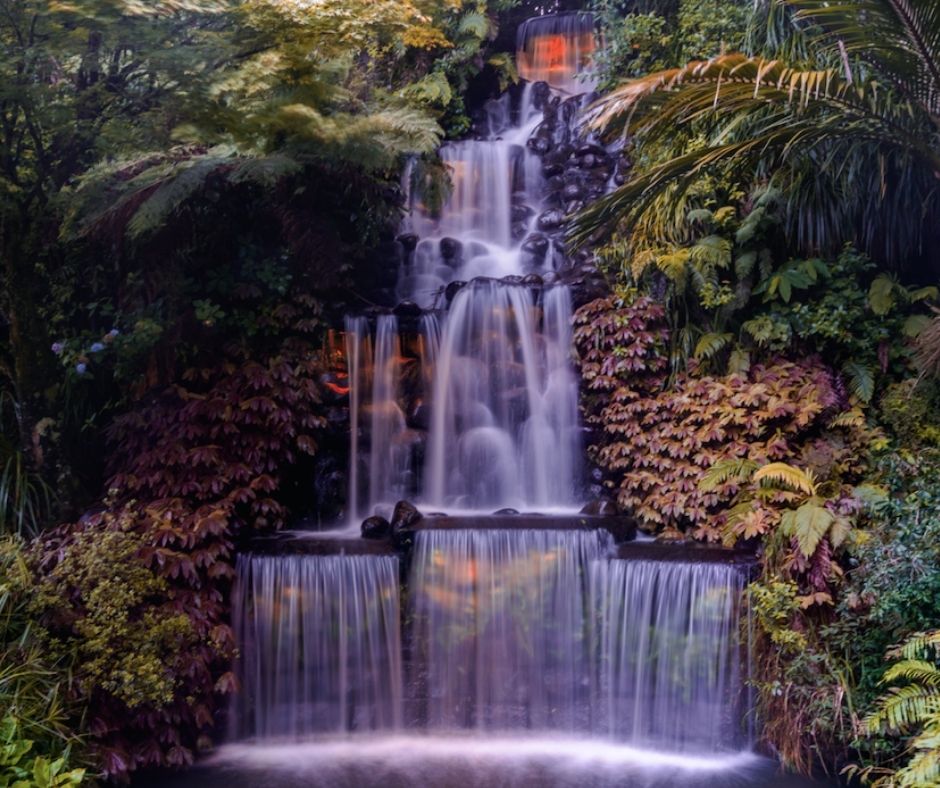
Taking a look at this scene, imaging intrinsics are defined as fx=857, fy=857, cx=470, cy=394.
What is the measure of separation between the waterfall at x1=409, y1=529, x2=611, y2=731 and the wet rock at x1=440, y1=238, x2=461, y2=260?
5338 millimetres

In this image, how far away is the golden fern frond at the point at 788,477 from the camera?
7.87 m

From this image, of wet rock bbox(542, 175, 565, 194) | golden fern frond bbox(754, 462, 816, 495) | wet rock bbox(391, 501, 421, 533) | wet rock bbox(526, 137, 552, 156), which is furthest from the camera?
wet rock bbox(526, 137, 552, 156)

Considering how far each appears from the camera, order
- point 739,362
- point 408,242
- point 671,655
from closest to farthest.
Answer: point 671,655
point 739,362
point 408,242

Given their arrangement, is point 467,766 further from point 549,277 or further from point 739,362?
point 549,277

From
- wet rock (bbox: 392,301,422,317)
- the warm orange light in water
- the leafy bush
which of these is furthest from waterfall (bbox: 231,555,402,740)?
the warm orange light in water

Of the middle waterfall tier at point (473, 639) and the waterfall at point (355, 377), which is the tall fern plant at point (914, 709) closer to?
the middle waterfall tier at point (473, 639)

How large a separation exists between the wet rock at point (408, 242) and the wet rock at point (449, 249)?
40 centimetres

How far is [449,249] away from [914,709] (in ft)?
27.6

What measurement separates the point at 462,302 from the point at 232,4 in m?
4.18

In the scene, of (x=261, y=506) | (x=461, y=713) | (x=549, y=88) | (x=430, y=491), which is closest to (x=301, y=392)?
(x=261, y=506)

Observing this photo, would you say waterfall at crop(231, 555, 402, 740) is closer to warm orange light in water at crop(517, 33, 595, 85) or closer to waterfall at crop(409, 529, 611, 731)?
waterfall at crop(409, 529, 611, 731)

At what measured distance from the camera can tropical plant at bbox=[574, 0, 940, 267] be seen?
716 cm

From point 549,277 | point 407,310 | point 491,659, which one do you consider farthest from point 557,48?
point 491,659

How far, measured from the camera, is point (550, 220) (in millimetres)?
12820
